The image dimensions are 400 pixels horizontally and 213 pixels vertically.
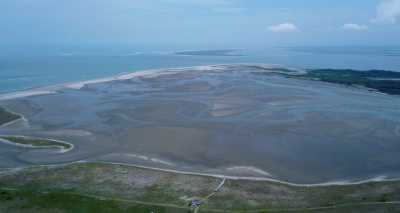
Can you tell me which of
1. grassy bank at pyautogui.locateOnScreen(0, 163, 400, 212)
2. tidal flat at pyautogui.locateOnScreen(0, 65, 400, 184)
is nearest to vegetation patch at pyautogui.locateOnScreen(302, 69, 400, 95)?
tidal flat at pyautogui.locateOnScreen(0, 65, 400, 184)

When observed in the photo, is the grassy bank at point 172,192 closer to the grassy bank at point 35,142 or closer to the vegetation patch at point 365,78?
the grassy bank at point 35,142

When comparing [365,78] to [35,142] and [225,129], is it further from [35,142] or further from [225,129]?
[35,142]

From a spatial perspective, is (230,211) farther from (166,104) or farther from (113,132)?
(166,104)

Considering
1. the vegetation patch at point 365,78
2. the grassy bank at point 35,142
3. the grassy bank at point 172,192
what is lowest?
the grassy bank at point 172,192

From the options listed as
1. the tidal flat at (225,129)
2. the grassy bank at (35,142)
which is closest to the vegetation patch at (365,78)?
the tidal flat at (225,129)

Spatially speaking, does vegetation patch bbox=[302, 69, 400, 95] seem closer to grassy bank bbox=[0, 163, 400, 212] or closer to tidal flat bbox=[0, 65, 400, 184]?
tidal flat bbox=[0, 65, 400, 184]

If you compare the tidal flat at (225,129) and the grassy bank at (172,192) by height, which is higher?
the tidal flat at (225,129)

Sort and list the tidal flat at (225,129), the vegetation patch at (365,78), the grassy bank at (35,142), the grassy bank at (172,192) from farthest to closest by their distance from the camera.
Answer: the vegetation patch at (365,78), the grassy bank at (35,142), the tidal flat at (225,129), the grassy bank at (172,192)
